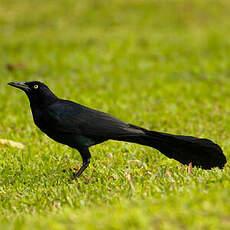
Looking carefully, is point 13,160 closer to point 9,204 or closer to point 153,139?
point 9,204

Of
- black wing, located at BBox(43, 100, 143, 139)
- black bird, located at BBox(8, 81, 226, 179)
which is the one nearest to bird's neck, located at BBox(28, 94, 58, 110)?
black bird, located at BBox(8, 81, 226, 179)

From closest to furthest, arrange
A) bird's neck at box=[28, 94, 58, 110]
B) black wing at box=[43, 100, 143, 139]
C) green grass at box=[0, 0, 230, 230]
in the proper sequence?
green grass at box=[0, 0, 230, 230], black wing at box=[43, 100, 143, 139], bird's neck at box=[28, 94, 58, 110]

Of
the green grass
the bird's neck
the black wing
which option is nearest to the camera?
the green grass

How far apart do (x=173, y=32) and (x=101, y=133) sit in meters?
14.5

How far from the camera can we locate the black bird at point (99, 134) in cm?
502

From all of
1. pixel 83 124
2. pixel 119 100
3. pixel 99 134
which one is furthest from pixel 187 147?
pixel 119 100

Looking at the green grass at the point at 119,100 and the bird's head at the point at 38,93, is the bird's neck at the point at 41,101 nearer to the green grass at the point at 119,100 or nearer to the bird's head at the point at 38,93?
the bird's head at the point at 38,93

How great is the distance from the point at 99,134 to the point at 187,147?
3.37 feet

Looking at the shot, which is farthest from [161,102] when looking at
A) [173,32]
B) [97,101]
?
[173,32]

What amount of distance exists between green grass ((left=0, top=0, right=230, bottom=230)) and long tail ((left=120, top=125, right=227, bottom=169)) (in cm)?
15

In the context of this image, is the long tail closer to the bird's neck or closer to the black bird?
the black bird

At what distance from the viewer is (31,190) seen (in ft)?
16.4

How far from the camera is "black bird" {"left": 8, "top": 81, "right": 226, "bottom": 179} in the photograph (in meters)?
5.02

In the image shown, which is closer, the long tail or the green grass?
the green grass
